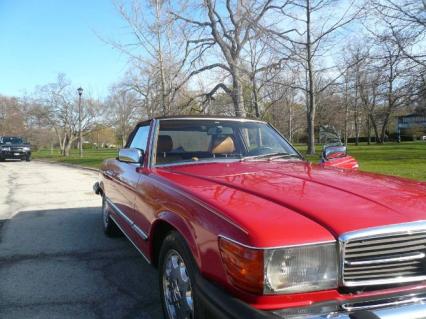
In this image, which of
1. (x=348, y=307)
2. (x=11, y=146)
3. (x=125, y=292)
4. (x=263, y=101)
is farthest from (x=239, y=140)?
(x=11, y=146)

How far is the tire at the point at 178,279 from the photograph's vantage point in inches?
101

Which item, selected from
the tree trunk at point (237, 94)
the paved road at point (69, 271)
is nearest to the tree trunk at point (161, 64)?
the tree trunk at point (237, 94)

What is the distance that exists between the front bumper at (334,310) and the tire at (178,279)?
0.26 metres

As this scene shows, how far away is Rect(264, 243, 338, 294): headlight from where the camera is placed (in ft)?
6.88

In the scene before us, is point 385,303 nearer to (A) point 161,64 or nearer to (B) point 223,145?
(B) point 223,145

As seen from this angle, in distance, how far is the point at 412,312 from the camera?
2.05m

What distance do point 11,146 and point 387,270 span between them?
31.8 meters

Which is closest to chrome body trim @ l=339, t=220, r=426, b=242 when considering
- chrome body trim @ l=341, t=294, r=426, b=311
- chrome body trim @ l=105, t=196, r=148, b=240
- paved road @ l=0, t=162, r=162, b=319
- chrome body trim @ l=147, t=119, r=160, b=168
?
chrome body trim @ l=341, t=294, r=426, b=311

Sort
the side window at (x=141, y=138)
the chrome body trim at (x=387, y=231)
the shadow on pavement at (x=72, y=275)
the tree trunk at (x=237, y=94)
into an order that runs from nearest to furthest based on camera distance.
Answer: the chrome body trim at (x=387, y=231) → the shadow on pavement at (x=72, y=275) → the side window at (x=141, y=138) → the tree trunk at (x=237, y=94)

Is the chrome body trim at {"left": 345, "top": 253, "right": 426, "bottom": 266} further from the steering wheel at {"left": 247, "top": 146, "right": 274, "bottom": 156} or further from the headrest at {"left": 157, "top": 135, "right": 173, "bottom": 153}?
the headrest at {"left": 157, "top": 135, "right": 173, "bottom": 153}

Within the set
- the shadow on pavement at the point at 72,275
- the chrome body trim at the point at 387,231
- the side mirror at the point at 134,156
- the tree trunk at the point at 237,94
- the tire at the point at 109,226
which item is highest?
the tree trunk at the point at 237,94

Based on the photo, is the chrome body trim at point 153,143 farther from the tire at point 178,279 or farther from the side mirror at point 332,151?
the side mirror at point 332,151

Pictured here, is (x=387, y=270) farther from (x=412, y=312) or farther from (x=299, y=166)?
(x=299, y=166)

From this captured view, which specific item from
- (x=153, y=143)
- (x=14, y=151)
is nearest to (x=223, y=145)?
(x=153, y=143)
